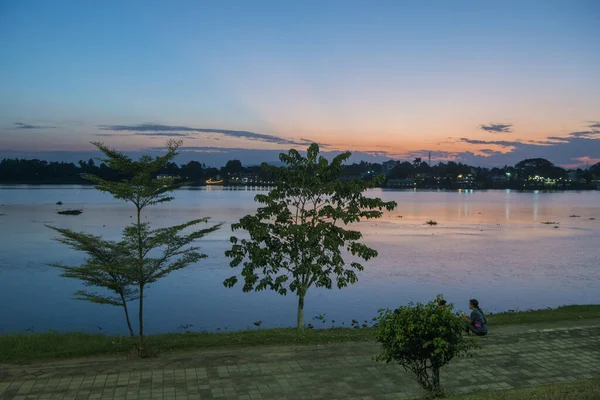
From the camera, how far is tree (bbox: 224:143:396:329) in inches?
645

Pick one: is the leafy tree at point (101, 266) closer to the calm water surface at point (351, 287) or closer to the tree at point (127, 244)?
the tree at point (127, 244)

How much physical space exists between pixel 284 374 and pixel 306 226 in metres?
5.91

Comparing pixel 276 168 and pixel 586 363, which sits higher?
pixel 276 168

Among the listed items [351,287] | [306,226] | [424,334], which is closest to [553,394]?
[424,334]

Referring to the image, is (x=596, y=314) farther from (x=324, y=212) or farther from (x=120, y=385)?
(x=120, y=385)

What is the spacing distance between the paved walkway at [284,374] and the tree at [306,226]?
3340mm

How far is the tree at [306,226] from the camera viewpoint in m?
16.4

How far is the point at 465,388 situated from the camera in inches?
424

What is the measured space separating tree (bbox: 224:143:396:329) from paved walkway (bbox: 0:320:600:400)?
132 inches

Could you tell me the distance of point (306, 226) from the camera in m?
16.5

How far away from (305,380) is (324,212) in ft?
21.3

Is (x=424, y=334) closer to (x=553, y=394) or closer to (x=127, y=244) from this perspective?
(x=553, y=394)

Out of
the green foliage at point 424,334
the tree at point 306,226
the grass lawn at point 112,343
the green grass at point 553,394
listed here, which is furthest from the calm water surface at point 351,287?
the green foliage at point 424,334

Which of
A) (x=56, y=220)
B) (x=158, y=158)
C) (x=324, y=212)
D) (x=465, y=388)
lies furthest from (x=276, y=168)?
(x=56, y=220)
